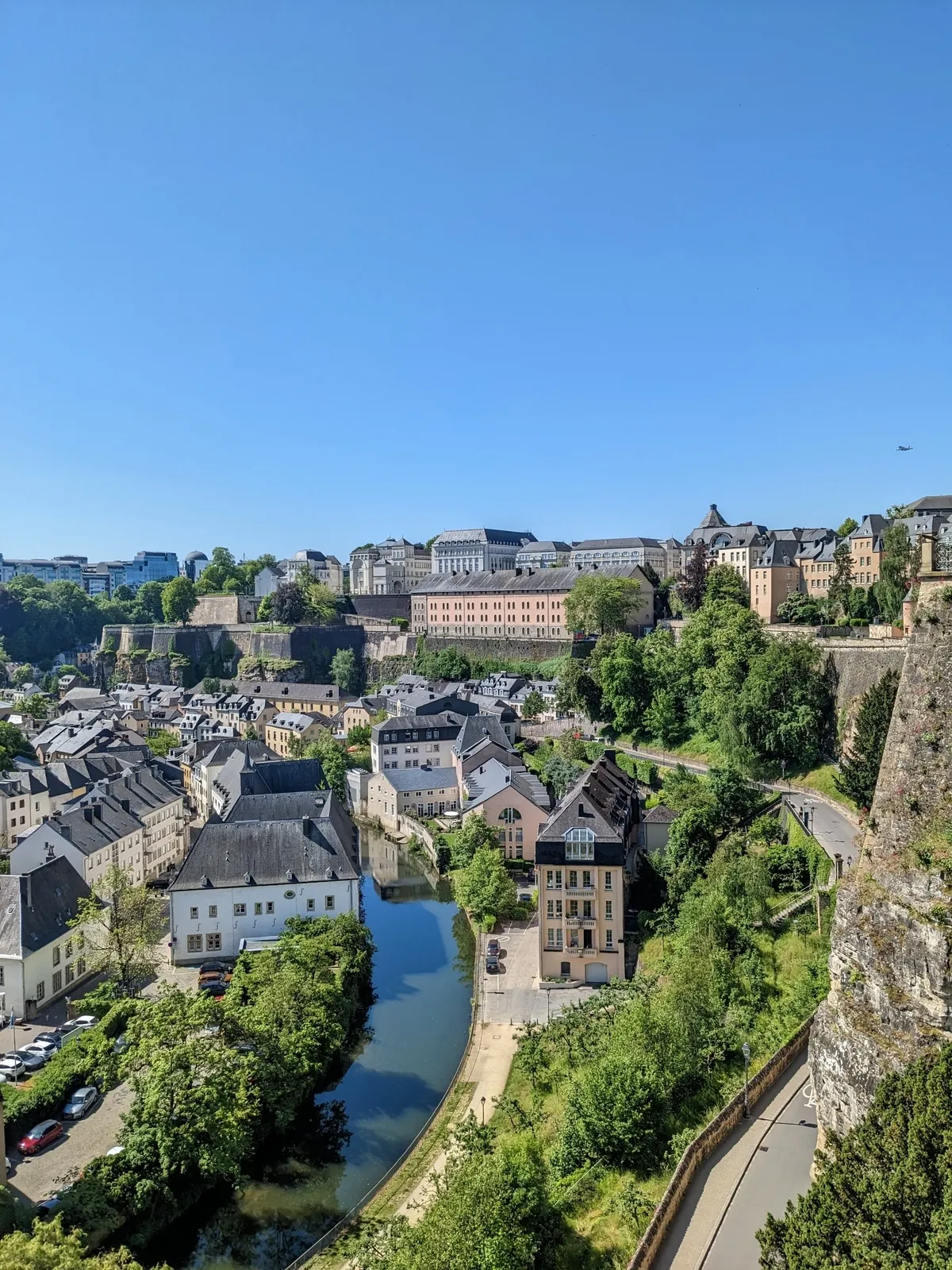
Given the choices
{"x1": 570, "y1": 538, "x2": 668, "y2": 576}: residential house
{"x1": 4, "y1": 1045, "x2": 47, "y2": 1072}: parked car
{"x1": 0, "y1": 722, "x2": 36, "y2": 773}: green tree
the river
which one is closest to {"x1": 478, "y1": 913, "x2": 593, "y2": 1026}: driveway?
the river

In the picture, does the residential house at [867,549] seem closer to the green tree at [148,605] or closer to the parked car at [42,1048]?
the parked car at [42,1048]

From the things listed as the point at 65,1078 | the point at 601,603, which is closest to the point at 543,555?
the point at 601,603

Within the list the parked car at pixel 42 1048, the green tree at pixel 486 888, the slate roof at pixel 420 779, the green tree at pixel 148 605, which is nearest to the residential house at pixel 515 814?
the green tree at pixel 486 888

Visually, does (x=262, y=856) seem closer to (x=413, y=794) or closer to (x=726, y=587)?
(x=413, y=794)

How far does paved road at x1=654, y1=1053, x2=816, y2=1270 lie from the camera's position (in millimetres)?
10672

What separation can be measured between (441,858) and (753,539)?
32.5 meters

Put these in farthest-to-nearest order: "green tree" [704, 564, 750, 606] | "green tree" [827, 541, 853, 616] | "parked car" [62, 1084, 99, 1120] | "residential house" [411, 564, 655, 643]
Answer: "residential house" [411, 564, 655, 643] → "green tree" [704, 564, 750, 606] → "green tree" [827, 541, 853, 616] → "parked car" [62, 1084, 99, 1120]

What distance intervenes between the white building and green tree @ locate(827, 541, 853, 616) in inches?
1124

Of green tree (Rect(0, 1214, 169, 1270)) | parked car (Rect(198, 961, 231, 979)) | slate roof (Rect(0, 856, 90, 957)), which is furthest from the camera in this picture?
parked car (Rect(198, 961, 231, 979))

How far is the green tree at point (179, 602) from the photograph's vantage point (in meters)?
90.0

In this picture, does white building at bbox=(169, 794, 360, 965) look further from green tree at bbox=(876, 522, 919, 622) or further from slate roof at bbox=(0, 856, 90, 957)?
green tree at bbox=(876, 522, 919, 622)

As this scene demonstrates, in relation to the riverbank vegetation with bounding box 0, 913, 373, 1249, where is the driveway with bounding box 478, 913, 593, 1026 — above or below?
below

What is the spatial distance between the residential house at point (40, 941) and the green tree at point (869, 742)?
72.0 feet

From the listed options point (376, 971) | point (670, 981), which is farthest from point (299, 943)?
point (670, 981)
